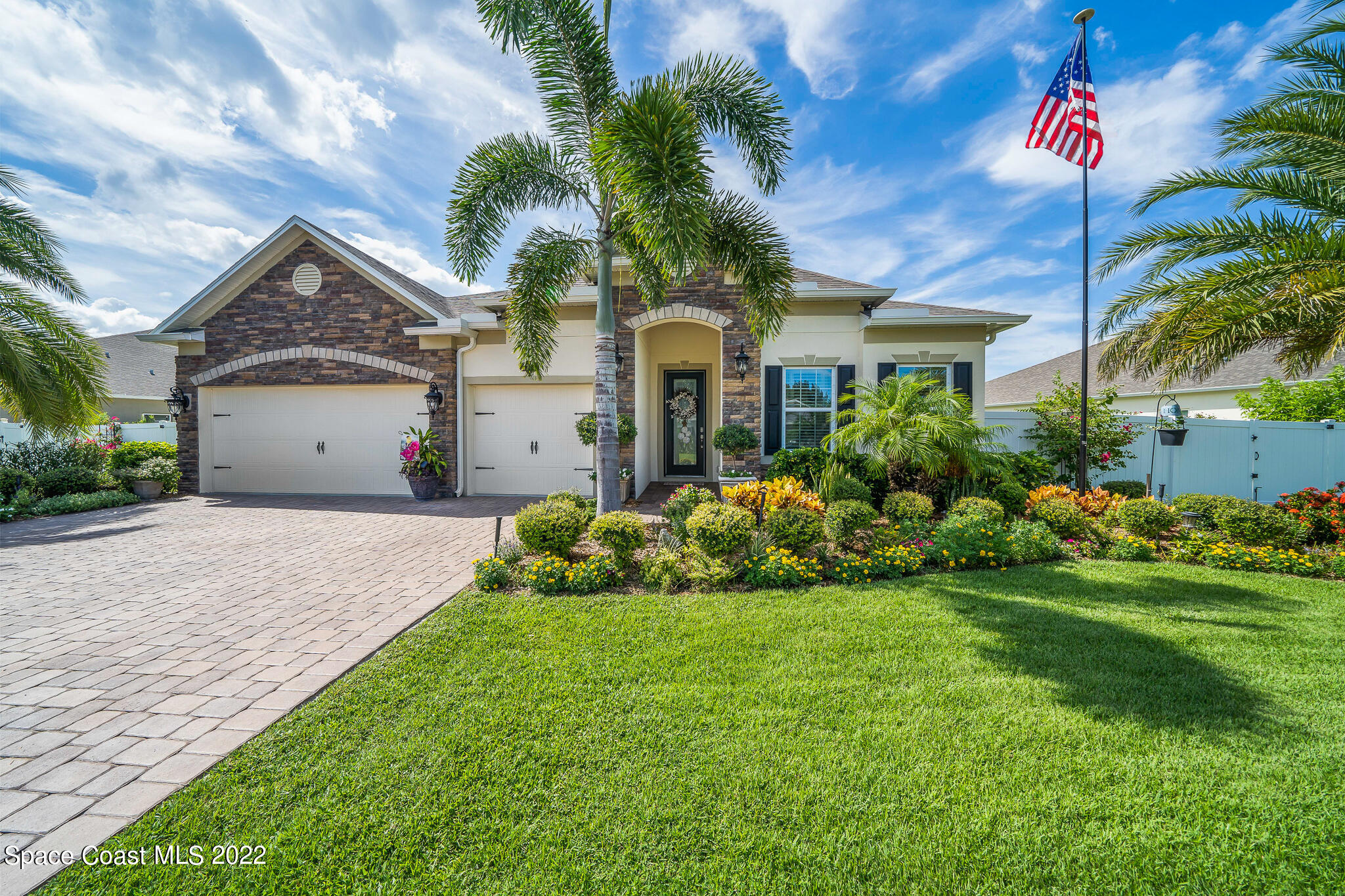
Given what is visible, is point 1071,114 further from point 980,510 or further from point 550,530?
point 550,530

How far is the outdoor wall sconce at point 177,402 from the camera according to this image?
10.6 meters

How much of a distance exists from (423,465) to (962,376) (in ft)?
35.5

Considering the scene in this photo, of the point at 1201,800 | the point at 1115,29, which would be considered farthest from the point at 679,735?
the point at 1115,29

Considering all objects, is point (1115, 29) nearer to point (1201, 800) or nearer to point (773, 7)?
point (773, 7)

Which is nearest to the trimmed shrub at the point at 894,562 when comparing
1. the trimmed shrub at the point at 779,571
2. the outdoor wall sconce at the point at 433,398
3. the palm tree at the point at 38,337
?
the trimmed shrub at the point at 779,571

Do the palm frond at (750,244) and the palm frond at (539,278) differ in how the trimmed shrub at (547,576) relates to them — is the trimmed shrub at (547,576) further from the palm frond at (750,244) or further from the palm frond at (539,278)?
the palm frond at (750,244)

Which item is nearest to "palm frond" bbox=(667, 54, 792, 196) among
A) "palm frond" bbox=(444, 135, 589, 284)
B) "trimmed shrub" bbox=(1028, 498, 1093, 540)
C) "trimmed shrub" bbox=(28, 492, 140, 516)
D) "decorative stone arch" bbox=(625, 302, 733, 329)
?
"palm frond" bbox=(444, 135, 589, 284)

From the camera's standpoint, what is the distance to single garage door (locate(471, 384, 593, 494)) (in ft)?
34.2

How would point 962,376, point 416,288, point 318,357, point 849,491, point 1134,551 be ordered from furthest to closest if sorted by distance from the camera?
point 416,288
point 318,357
point 962,376
point 849,491
point 1134,551

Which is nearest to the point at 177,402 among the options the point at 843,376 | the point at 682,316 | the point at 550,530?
the point at 550,530

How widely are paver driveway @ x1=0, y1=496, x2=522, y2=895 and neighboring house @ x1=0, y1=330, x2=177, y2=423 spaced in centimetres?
1464

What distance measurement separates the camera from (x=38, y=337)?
333 inches

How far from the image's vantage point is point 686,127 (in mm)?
4934

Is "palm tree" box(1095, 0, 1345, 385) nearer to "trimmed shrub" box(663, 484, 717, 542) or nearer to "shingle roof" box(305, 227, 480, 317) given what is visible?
"trimmed shrub" box(663, 484, 717, 542)
